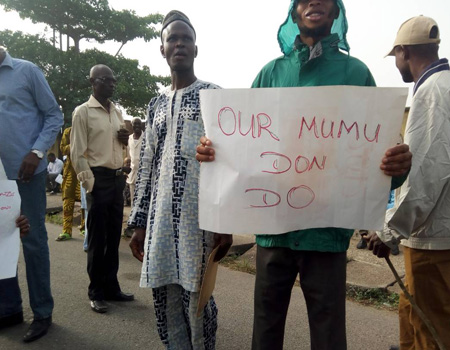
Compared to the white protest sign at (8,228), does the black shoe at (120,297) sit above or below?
below

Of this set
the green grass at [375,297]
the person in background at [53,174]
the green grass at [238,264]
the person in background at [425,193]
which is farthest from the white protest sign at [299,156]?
the person in background at [53,174]

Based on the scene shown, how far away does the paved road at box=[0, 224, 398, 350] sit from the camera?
2.81m

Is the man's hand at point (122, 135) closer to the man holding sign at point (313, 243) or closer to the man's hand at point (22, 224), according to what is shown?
the man's hand at point (22, 224)

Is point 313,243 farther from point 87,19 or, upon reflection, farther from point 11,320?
point 87,19

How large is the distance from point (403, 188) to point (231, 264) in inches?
125

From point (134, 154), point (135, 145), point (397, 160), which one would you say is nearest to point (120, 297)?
point (397, 160)

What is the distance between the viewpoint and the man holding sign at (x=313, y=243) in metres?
1.55

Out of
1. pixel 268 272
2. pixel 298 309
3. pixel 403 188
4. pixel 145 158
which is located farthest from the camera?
pixel 298 309

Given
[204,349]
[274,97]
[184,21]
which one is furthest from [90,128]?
[274,97]

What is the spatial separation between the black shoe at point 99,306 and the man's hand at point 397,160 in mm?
2746

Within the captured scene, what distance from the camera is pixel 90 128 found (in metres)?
3.58

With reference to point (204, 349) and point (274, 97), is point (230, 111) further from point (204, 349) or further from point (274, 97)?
point (204, 349)

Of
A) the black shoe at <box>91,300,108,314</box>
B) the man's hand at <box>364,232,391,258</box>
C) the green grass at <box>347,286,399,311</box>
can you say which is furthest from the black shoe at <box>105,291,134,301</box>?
the man's hand at <box>364,232,391,258</box>

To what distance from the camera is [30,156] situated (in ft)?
9.03
